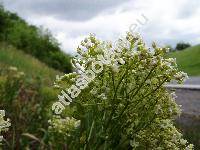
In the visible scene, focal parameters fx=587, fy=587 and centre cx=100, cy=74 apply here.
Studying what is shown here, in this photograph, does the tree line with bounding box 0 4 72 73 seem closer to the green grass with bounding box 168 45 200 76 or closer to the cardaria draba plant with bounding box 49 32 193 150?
the green grass with bounding box 168 45 200 76

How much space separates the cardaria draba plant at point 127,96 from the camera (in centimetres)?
307

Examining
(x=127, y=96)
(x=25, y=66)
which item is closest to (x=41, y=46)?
(x=25, y=66)

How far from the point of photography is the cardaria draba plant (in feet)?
10.1

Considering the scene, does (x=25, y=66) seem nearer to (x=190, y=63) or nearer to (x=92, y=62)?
(x=92, y=62)

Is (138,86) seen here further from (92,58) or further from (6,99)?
(6,99)

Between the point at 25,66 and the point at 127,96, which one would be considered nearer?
the point at 127,96

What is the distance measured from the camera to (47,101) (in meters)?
9.81

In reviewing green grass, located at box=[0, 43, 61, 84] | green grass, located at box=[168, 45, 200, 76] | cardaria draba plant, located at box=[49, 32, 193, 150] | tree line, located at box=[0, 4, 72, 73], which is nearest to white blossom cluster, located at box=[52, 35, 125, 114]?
cardaria draba plant, located at box=[49, 32, 193, 150]

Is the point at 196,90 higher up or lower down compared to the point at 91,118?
higher up

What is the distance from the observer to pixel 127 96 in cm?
310

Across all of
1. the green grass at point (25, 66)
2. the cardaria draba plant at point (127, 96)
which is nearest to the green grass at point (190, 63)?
the green grass at point (25, 66)

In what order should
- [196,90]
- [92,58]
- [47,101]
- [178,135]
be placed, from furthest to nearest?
1. [196,90]
2. [47,101]
3. [178,135]
4. [92,58]

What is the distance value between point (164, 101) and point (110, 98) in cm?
32

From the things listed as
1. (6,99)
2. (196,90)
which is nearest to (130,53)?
(6,99)
